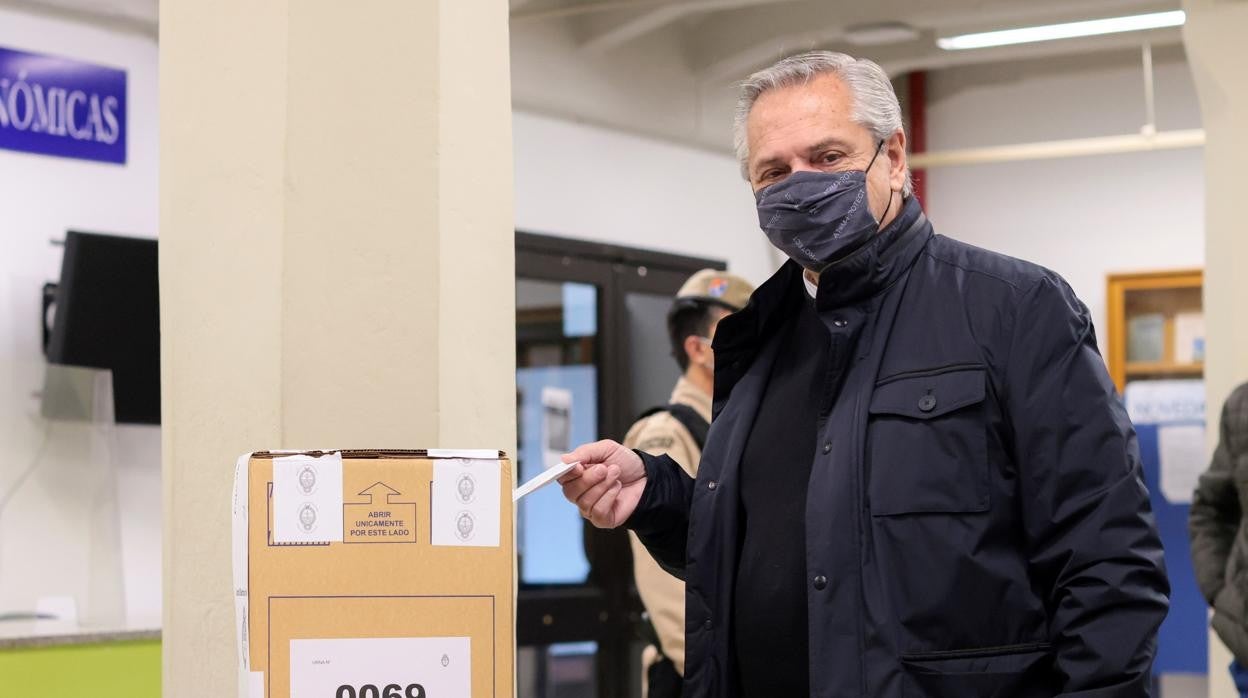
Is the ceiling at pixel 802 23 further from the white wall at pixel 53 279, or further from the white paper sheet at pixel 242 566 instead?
the white paper sheet at pixel 242 566

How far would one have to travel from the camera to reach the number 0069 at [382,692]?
1784mm

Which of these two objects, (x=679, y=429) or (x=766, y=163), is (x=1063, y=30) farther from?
(x=766, y=163)

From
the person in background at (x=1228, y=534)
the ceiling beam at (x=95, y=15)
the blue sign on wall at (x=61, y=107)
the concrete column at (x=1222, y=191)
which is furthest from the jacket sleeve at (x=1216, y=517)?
the ceiling beam at (x=95, y=15)

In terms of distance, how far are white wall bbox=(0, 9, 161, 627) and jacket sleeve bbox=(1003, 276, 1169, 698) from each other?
11.8 ft

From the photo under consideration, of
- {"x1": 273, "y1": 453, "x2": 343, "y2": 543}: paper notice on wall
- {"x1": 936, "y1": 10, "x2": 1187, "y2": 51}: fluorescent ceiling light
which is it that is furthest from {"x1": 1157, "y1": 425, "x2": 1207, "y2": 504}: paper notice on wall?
{"x1": 273, "y1": 453, "x2": 343, "y2": 543}: paper notice on wall

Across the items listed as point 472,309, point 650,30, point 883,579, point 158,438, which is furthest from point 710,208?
point 883,579

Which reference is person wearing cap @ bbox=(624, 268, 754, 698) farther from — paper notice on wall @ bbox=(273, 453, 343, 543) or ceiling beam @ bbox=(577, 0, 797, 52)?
ceiling beam @ bbox=(577, 0, 797, 52)

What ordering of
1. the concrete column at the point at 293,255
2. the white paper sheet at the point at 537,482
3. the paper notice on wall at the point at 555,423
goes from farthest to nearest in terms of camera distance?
the paper notice on wall at the point at 555,423 < the concrete column at the point at 293,255 < the white paper sheet at the point at 537,482

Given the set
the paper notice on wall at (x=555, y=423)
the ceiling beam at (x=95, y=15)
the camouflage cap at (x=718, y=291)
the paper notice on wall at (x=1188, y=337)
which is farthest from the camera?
the paper notice on wall at (x=1188, y=337)

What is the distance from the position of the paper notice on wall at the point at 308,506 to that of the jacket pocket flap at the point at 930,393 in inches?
26.4

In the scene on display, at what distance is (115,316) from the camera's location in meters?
5.12

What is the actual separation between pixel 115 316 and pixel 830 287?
12.0 ft

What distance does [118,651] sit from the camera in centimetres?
405

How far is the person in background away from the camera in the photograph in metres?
3.89
